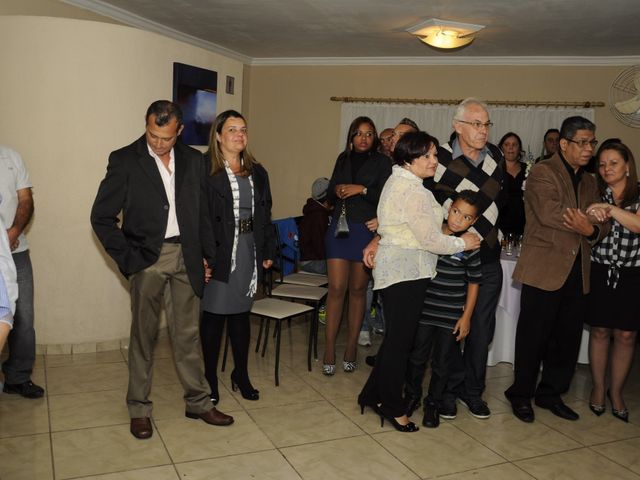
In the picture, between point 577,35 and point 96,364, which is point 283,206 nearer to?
point 577,35

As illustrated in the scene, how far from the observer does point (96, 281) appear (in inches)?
172

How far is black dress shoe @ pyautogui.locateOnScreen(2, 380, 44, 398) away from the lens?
3473 millimetres

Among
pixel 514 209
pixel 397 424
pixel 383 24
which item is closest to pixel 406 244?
pixel 397 424

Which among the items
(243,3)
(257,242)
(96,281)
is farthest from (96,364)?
(243,3)

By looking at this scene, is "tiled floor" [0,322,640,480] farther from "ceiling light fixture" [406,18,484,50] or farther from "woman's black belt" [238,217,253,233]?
"ceiling light fixture" [406,18,484,50]

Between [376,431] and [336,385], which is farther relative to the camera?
[336,385]

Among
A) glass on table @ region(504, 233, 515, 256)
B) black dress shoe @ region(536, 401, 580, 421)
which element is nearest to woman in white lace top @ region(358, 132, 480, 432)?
black dress shoe @ region(536, 401, 580, 421)

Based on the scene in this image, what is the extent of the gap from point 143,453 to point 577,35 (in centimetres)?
526

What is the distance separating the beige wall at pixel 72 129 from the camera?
4062 millimetres

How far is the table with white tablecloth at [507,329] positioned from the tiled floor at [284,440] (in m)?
0.64

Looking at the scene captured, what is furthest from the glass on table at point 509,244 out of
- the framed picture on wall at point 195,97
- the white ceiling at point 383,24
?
the framed picture on wall at point 195,97

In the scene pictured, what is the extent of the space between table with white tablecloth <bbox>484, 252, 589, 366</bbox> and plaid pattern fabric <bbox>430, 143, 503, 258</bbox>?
1024 mm

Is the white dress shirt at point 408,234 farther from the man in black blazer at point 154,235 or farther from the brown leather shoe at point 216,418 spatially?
the brown leather shoe at point 216,418

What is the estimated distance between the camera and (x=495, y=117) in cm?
747
